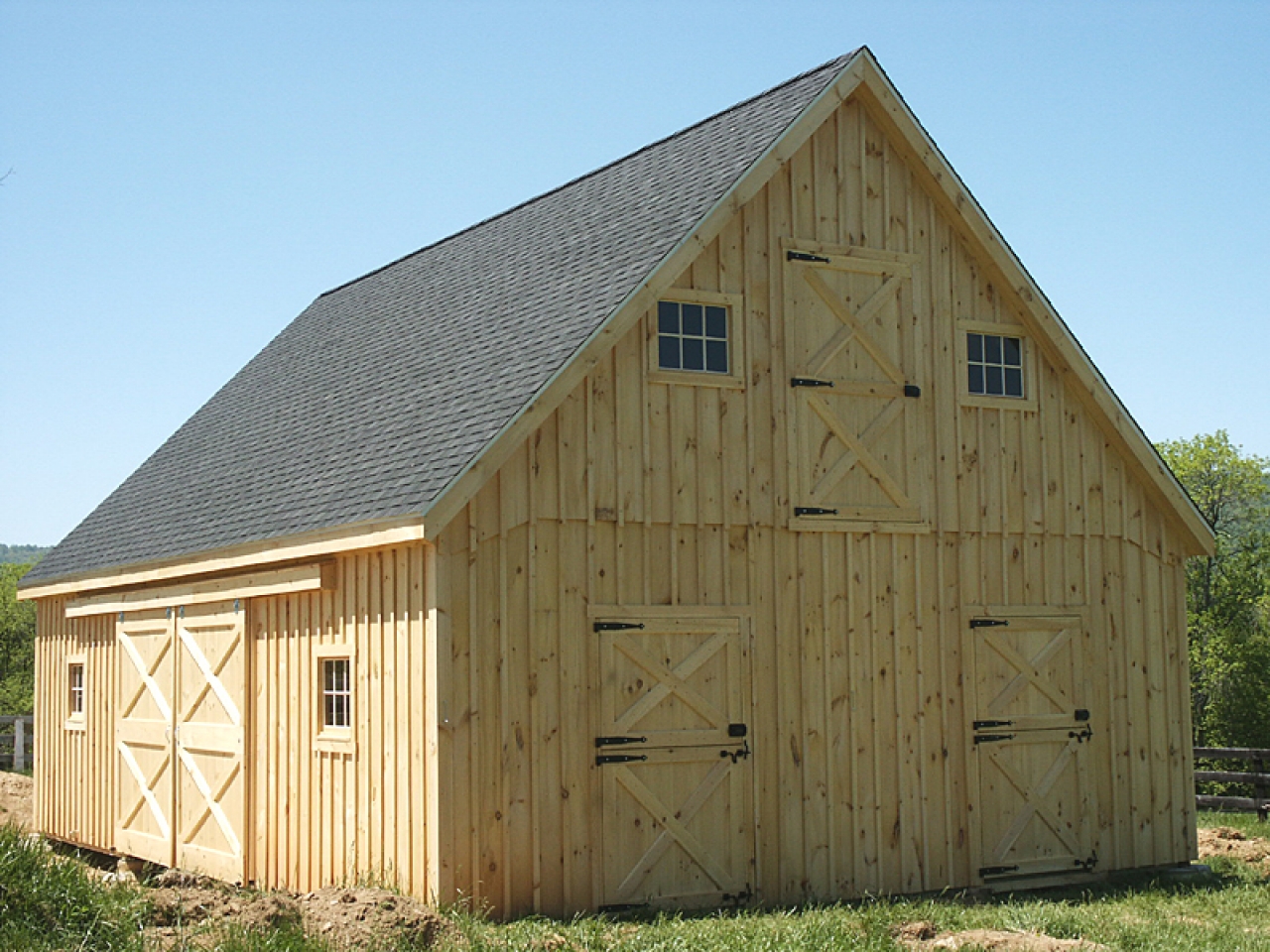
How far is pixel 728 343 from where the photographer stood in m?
13.4

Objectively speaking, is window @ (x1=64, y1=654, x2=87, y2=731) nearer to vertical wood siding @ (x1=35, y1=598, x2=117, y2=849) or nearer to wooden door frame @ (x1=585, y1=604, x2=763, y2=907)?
vertical wood siding @ (x1=35, y1=598, x2=117, y2=849)

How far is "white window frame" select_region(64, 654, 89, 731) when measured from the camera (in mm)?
18547

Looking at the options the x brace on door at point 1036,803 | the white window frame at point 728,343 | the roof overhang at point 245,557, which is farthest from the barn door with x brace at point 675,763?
the x brace on door at point 1036,803

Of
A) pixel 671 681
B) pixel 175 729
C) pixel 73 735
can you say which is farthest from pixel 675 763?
pixel 73 735

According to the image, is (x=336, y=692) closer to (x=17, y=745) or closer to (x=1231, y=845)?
(x=1231, y=845)

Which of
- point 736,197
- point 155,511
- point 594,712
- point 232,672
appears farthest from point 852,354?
point 155,511

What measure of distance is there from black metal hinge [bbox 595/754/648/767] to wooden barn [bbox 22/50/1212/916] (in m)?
0.02

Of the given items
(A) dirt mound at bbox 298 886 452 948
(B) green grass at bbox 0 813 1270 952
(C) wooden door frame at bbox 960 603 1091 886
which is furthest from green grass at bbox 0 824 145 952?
(C) wooden door frame at bbox 960 603 1091 886

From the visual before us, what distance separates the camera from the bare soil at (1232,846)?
53.6ft

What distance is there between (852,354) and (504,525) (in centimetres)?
399

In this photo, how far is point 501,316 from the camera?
578 inches

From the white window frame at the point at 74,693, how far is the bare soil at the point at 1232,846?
12901mm

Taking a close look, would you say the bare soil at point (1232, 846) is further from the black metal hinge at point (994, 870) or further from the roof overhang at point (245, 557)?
the roof overhang at point (245, 557)

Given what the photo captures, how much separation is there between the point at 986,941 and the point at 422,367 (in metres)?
7.70
